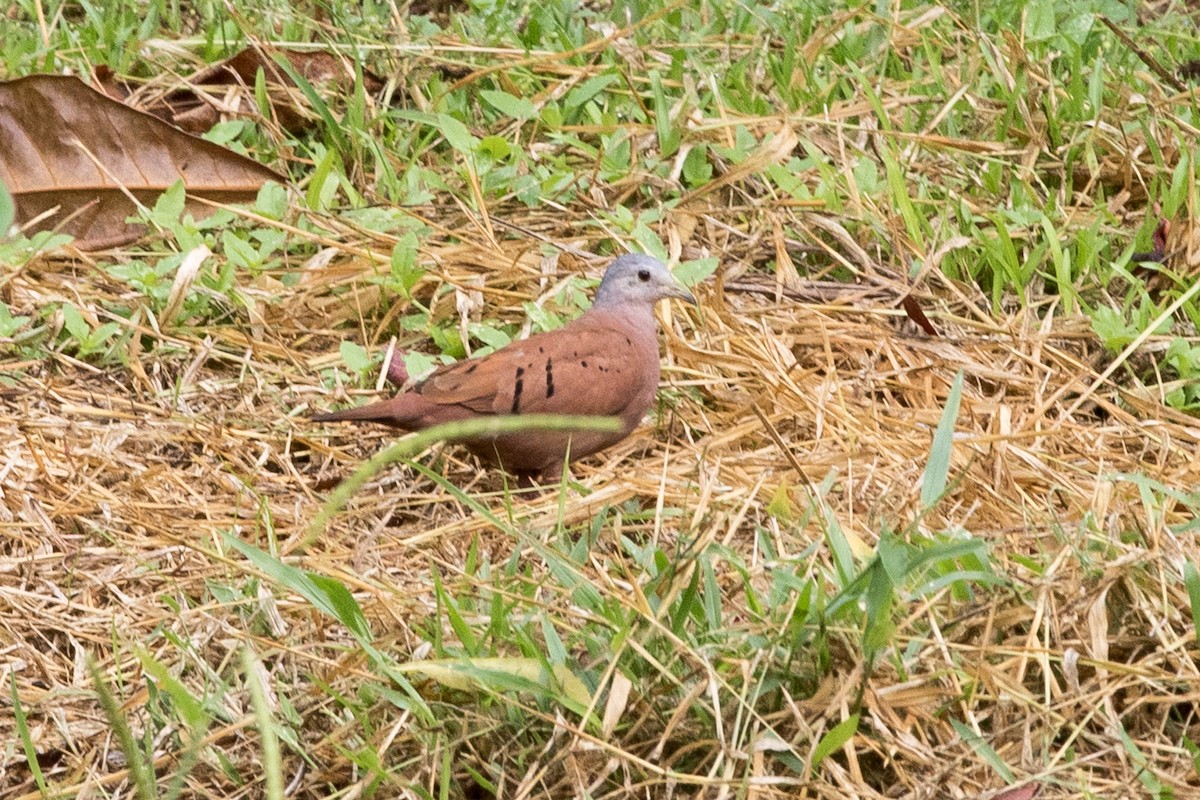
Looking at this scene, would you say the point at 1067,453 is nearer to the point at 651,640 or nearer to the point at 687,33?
the point at 651,640

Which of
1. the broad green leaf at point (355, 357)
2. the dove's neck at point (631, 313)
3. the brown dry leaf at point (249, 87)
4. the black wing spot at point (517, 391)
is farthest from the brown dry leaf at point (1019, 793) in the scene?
the brown dry leaf at point (249, 87)

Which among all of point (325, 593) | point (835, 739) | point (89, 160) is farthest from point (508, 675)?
point (89, 160)

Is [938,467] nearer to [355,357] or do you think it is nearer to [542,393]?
[542,393]

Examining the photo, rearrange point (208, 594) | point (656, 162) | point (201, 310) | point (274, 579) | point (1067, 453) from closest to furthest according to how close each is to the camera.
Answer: point (274, 579) < point (208, 594) < point (1067, 453) < point (201, 310) < point (656, 162)

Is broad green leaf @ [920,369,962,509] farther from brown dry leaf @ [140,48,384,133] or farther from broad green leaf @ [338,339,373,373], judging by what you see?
brown dry leaf @ [140,48,384,133]

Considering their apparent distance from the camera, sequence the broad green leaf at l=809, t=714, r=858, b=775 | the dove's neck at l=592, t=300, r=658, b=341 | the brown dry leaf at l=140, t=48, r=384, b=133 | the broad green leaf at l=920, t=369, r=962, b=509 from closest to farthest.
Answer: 1. the broad green leaf at l=809, t=714, r=858, b=775
2. the broad green leaf at l=920, t=369, r=962, b=509
3. the dove's neck at l=592, t=300, r=658, b=341
4. the brown dry leaf at l=140, t=48, r=384, b=133

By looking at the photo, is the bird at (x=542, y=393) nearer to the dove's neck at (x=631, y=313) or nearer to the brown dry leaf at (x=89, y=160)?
the dove's neck at (x=631, y=313)

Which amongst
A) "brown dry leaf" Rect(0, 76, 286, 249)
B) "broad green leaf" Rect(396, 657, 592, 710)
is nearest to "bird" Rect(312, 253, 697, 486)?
"broad green leaf" Rect(396, 657, 592, 710)

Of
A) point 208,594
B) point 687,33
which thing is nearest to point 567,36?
point 687,33

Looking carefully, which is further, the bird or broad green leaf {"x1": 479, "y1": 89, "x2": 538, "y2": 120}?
broad green leaf {"x1": 479, "y1": 89, "x2": 538, "y2": 120}
